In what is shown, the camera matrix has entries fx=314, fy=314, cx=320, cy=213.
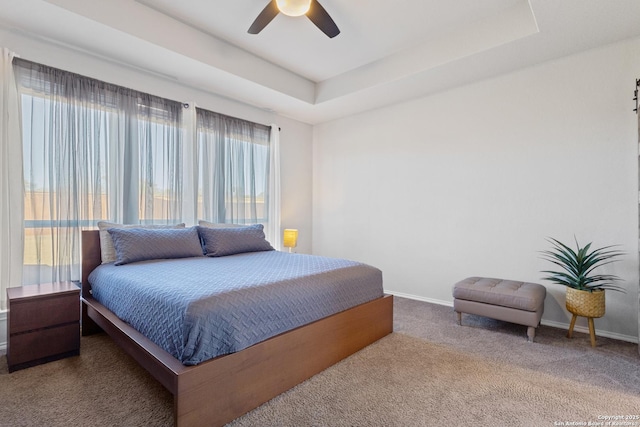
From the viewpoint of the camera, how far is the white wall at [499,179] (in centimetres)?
279

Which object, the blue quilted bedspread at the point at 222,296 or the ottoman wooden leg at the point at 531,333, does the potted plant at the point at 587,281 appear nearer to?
the ottoman wooden leg at the point at 531,333

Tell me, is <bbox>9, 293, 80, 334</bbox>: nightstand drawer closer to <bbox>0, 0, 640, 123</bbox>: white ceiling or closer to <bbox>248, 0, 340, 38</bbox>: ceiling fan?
<bbox>0, 0, 640, 123</bbox>: white ceiling

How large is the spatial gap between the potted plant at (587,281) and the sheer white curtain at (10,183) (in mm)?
4529

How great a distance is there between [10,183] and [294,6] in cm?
269

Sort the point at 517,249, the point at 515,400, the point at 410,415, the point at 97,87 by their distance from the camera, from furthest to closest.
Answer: the point at 517,249
the point at 97,87
the point at 515,400
the point at 410,415

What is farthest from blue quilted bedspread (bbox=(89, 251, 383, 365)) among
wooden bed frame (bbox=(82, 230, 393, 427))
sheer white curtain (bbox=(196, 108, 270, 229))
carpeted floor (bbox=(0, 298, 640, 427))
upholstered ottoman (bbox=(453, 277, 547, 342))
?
sheer white curtain (bbox=(196, 108, 270, 229))

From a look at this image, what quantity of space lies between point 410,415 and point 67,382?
2.12m

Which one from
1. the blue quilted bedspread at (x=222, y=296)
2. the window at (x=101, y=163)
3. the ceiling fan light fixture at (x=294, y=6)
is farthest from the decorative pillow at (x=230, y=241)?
the ceiling fan light fixture at (x=294, y=6)

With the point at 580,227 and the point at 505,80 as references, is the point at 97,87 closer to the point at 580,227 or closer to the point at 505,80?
the point at 505,80

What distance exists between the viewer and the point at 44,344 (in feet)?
7.26

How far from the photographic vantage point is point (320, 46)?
11.0 feet

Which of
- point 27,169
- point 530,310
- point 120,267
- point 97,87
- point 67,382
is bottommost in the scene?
point 67,382

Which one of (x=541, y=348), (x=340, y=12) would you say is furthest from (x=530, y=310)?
(x=340, y=12)

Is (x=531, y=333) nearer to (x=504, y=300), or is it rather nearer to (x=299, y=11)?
(x=504, y=300)
